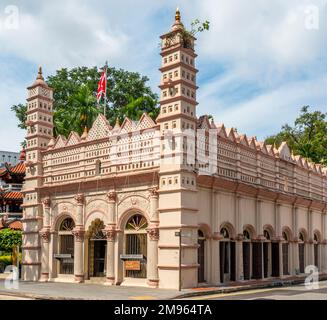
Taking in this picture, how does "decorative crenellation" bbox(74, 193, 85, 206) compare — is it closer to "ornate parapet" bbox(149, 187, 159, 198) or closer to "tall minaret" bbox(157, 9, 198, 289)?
"ornate parapet" bbox(149, 187, 159, 198)

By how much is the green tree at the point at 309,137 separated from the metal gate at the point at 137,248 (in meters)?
33.7

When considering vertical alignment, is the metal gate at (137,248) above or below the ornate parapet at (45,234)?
below

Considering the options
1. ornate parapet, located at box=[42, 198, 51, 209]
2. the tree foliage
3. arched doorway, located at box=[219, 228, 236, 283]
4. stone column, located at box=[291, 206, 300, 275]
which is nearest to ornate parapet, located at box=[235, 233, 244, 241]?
arched doorway, located at box=[219, 228, 236, 283]

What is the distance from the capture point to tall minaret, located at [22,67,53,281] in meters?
33.2

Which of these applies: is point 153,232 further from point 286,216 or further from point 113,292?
point 286,216

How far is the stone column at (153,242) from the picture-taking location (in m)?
26.4

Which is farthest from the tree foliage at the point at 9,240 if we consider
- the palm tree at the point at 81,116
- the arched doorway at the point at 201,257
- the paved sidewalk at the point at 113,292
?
the arched doorway at the point at 201,257

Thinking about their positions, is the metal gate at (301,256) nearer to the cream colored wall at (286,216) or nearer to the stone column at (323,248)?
the cream colored wall at (286,216)

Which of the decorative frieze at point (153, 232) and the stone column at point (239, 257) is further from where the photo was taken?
the stone column at point (239, 257)

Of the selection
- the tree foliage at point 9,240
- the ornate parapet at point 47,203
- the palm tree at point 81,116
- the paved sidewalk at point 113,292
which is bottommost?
the paved sidewalk at point 113,292

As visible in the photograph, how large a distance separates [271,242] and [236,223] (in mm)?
4765
